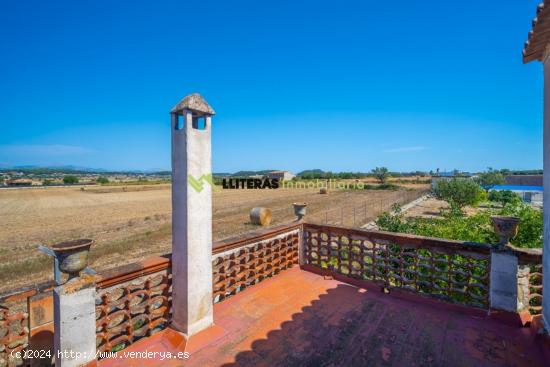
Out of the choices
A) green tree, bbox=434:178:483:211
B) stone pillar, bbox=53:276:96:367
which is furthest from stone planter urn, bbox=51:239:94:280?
green tree, bbox=434:178:483:211

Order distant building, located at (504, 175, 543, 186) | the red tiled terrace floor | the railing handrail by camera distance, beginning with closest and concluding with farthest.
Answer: the red tiled terrace floor → the railing handrail → distant building, located at (504, 175, 543, 186)

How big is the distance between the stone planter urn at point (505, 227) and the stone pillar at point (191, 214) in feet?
11.0

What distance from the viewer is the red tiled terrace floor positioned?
8.58 ft

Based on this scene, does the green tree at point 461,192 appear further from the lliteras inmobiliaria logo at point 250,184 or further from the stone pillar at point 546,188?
the lliteras inmobiliaria logo at point 250,184

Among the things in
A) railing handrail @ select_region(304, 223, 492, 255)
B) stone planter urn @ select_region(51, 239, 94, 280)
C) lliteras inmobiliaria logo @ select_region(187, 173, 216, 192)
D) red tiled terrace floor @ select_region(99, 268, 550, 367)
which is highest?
lliteras inmobiliaria logo @ select_region(187, 173, 216, 192)

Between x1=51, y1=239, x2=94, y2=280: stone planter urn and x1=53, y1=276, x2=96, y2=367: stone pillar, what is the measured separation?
116 millimetres

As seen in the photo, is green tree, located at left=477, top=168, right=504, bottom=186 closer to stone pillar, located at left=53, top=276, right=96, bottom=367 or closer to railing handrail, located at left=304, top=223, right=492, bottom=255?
railing handrail, located at left=304, top=223, right=492, bottom=255

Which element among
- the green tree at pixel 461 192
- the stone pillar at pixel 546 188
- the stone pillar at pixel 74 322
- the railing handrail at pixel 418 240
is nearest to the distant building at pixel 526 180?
the green tree at pixel 461 192

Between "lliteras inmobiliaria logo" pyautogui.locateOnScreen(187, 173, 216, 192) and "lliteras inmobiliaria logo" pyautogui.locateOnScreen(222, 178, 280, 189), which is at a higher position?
"lliteras inmobiliaria logo" pyautogui.locateOnScreen(187, 173, 216, 192)

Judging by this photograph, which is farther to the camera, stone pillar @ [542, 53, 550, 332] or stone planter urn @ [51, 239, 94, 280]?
stone pillar @ [542, 53, 550, 332]

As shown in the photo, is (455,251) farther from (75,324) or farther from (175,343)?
(75,324)

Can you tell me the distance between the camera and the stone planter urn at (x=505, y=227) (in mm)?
3029

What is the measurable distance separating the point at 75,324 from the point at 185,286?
948 mm

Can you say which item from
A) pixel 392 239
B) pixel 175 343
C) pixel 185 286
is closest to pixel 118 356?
pixel 175 343
